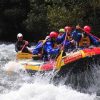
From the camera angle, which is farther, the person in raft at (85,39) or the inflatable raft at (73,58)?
the person in raft at (85,39)

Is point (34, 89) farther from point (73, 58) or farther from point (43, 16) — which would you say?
point (43, 16)

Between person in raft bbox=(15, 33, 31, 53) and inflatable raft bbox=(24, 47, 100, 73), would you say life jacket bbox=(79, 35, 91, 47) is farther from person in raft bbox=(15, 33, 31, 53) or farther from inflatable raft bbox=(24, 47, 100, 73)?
person in raft bbox=(15, 33, 31, 53)

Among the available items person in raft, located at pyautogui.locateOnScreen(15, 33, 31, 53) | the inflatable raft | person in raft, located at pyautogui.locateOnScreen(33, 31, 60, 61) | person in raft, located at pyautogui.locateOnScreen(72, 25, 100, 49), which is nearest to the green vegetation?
person in raft, located at pyautogui.locateOnScreen(15, 33, 31, 53)

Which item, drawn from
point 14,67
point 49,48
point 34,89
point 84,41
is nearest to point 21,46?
point 14,67

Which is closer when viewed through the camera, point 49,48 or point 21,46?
point 49,48

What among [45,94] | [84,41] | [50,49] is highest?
[84,41]

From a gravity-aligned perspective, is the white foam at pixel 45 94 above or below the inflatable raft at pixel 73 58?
below

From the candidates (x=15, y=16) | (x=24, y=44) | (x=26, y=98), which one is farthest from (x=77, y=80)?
(x=15, y=16)

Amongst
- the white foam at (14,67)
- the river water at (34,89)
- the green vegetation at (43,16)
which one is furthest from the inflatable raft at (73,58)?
the green vegetation at (43,16)

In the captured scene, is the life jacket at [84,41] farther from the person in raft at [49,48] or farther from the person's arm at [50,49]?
the person's arm at [50,49]

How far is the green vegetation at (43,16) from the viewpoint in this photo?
22.7m

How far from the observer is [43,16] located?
84.3 feet

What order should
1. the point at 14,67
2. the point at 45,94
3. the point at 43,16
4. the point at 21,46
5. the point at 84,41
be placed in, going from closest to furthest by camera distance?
the point at 45,94, the point at 84,41, the point at 14,67, the point at 21,46, the point at 43,16

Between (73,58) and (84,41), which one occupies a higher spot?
(84,41)
